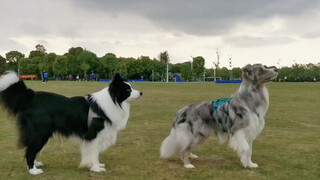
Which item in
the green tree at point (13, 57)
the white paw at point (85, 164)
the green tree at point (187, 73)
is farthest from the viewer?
the green tree at point (13, 57)

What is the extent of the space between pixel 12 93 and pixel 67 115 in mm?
1113

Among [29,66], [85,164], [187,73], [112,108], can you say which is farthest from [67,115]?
[29,66]

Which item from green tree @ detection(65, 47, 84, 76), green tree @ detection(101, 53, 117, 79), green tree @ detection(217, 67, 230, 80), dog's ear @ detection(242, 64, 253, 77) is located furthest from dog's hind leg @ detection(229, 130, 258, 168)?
green tree @ detection(217, 67, 230, 80)

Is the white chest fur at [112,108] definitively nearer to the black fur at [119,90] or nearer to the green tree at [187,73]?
the black fur at [119,90]

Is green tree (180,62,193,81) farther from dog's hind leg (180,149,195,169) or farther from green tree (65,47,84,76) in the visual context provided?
dog's hind leg (180,149,195,169)

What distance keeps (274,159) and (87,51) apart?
100028mm

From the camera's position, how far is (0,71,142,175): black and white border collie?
22.3 ft

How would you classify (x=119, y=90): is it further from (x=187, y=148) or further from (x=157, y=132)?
(x=157, y=132)

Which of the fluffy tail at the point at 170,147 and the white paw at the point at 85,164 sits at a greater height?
the fluffy tail at the point at 170,147

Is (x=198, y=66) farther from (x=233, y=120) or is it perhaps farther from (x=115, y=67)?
(x=233, y=120)

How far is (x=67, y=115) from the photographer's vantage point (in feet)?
23.1

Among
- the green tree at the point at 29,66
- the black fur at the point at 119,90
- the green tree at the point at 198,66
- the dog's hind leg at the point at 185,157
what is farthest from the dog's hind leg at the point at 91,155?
the green tree at the point at 29,66

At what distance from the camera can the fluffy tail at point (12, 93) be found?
6.77 m

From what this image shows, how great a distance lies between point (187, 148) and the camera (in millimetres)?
7660
